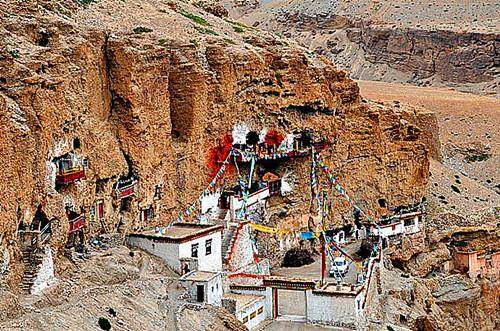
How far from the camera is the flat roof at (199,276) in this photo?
3844 centimetres

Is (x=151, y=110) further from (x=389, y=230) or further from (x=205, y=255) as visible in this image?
(x=389, y=230)

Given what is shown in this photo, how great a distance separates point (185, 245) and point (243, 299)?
3158 mm

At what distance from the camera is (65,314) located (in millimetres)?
32594

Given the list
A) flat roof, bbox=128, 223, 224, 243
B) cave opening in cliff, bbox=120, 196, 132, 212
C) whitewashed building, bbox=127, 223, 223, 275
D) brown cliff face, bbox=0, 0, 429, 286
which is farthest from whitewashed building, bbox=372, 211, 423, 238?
cave opening in cliff, bbox=120, 196, 132, 212

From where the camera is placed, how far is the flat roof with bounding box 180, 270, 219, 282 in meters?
38.4

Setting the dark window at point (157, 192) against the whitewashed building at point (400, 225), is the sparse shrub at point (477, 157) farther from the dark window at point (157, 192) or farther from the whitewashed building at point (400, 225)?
the dark window at point (157, 192)

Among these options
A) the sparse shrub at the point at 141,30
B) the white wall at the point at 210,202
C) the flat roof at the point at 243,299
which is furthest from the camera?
the white wall at the point at 210,202

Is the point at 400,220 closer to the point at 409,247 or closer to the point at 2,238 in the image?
the point at 409,247

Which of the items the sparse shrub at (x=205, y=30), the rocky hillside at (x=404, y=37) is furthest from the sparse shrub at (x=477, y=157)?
the sparse shrub at (x=205, y=30)

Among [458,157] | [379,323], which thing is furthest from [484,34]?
[379,323]

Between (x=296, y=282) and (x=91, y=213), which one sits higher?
(x=91, y=213)

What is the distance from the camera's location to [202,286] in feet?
126

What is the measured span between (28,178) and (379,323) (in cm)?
1681

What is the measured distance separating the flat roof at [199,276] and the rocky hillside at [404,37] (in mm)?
71444
